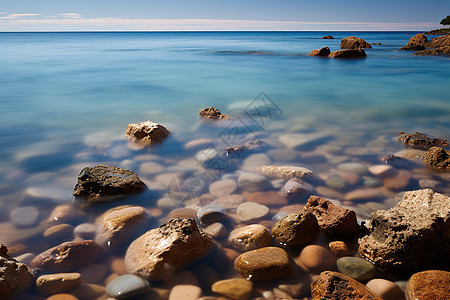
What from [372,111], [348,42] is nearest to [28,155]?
[372,111]

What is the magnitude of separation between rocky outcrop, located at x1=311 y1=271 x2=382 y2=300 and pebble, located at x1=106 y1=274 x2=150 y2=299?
4.42 ft

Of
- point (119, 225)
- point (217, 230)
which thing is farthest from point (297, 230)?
point (119, 225)

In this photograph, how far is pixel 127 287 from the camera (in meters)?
2.40

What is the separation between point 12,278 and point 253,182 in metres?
2.74

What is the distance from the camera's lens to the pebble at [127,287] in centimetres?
237

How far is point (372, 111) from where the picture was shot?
863 cm

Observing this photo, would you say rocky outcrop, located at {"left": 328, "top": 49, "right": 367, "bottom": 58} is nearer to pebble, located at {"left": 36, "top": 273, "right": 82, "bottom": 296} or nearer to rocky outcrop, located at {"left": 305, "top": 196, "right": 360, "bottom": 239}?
rocky outcrop, located at {"left": 305, "top": 196, "right": 360, "bottom": 239}

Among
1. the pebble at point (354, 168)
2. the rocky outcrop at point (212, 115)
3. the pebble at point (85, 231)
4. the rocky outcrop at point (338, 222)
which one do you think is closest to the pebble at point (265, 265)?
the rocky outcrop at point (338, 222)

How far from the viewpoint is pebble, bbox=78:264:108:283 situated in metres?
2.55

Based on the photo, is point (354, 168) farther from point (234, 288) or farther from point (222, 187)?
point (234, 288)

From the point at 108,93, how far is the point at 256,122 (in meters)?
6.51

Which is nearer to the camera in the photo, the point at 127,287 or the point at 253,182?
the point at 127,287

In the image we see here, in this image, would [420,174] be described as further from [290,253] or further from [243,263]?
[243,263]

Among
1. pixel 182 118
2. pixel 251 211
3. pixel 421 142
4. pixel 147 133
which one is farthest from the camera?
pixel 182 118
